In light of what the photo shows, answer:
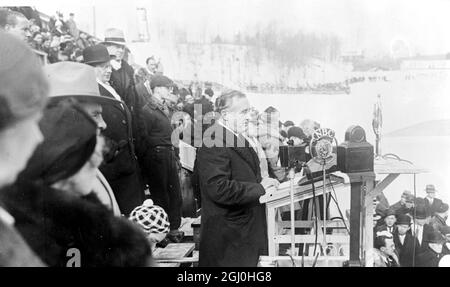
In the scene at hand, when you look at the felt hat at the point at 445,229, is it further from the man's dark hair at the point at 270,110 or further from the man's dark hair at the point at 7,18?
the man's dark hair at the point at 7,18

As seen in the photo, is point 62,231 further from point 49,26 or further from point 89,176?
point 49,26

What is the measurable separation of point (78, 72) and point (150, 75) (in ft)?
1.13

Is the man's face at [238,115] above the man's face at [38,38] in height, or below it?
below

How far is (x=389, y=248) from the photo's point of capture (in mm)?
3334

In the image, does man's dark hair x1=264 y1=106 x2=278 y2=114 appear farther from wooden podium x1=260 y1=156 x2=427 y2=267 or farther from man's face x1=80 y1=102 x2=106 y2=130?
man's face x1=80 y1=102 x2=106 y2=130

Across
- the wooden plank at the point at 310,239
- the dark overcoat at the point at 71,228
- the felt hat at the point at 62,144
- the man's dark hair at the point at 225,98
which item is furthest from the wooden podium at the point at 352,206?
the felt hat at the point at 62,144

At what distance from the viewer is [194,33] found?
10.5 ft

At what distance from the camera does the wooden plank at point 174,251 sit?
3.32 meters

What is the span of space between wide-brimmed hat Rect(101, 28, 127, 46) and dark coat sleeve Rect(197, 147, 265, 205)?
0.64 meters

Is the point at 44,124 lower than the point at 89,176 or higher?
higher

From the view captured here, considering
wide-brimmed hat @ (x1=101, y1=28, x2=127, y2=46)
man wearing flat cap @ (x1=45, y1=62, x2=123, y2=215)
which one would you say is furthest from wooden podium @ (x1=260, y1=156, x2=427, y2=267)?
wide-brimmed hat @ (x1=101, y1=28, x2=127, y2=46)

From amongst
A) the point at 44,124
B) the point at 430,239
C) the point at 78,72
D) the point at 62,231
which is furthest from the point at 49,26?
the point at 430,239

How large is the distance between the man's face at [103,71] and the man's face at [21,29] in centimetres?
36

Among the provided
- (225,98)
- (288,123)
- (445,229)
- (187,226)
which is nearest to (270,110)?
(288,123)
